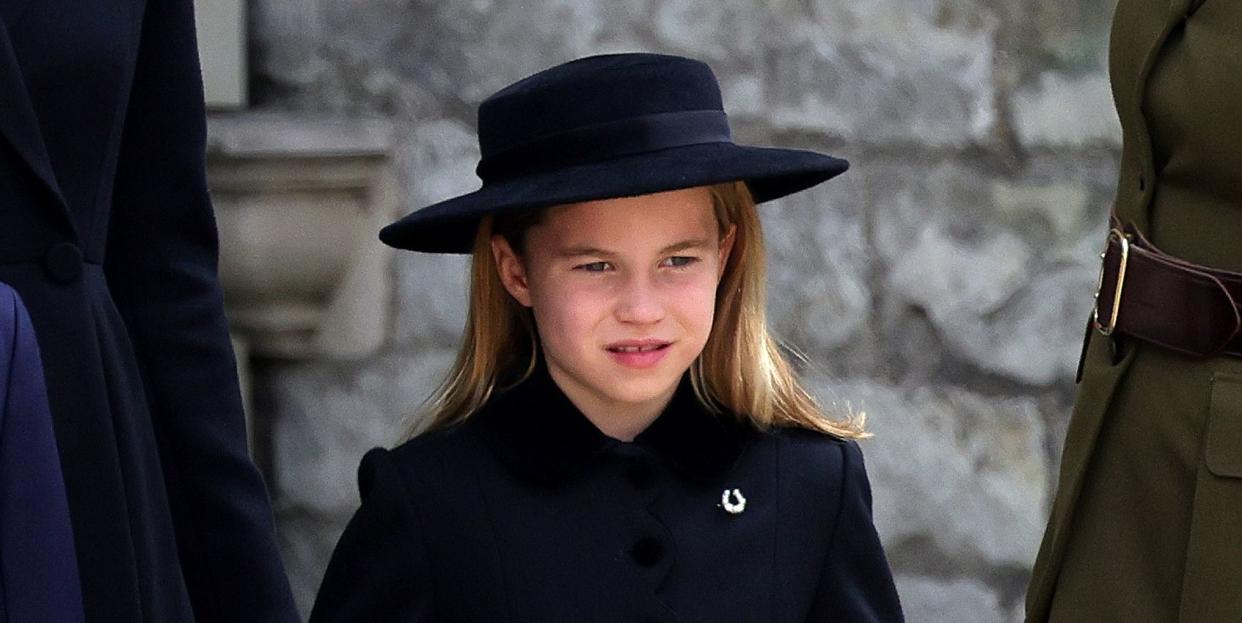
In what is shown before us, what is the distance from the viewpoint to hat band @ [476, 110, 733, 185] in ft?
8.61

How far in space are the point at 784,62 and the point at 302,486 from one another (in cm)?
113

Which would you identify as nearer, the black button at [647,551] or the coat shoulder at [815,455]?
the black button at [647,551]

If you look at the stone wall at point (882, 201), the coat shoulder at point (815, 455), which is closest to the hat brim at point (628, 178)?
the coat shoulder at point (815, 455)

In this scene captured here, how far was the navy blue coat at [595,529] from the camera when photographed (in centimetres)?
263

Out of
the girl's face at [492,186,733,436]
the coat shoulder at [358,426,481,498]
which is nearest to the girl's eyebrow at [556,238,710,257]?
the girl's face at [492,186,733,436]

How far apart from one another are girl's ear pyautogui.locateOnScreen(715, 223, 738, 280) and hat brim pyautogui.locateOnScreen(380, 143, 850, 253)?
13 centimetres

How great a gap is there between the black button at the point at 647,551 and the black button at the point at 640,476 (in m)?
0.07

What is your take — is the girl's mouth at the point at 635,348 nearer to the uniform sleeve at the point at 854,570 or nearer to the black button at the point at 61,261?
the uniform sleeve at the point at 854,570

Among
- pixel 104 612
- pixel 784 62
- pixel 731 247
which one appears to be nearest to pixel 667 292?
pixel 731 247

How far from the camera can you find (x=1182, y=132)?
2.57 m

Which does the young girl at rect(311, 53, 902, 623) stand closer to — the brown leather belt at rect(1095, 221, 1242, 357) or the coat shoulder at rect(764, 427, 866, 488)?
the coat shoulder at rect(764, 427, 866, 488)

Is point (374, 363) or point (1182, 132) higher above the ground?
point (1182, 132)

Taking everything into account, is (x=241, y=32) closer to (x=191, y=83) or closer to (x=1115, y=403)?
(x=191, y=83)

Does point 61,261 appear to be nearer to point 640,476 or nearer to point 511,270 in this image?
point 511,270
